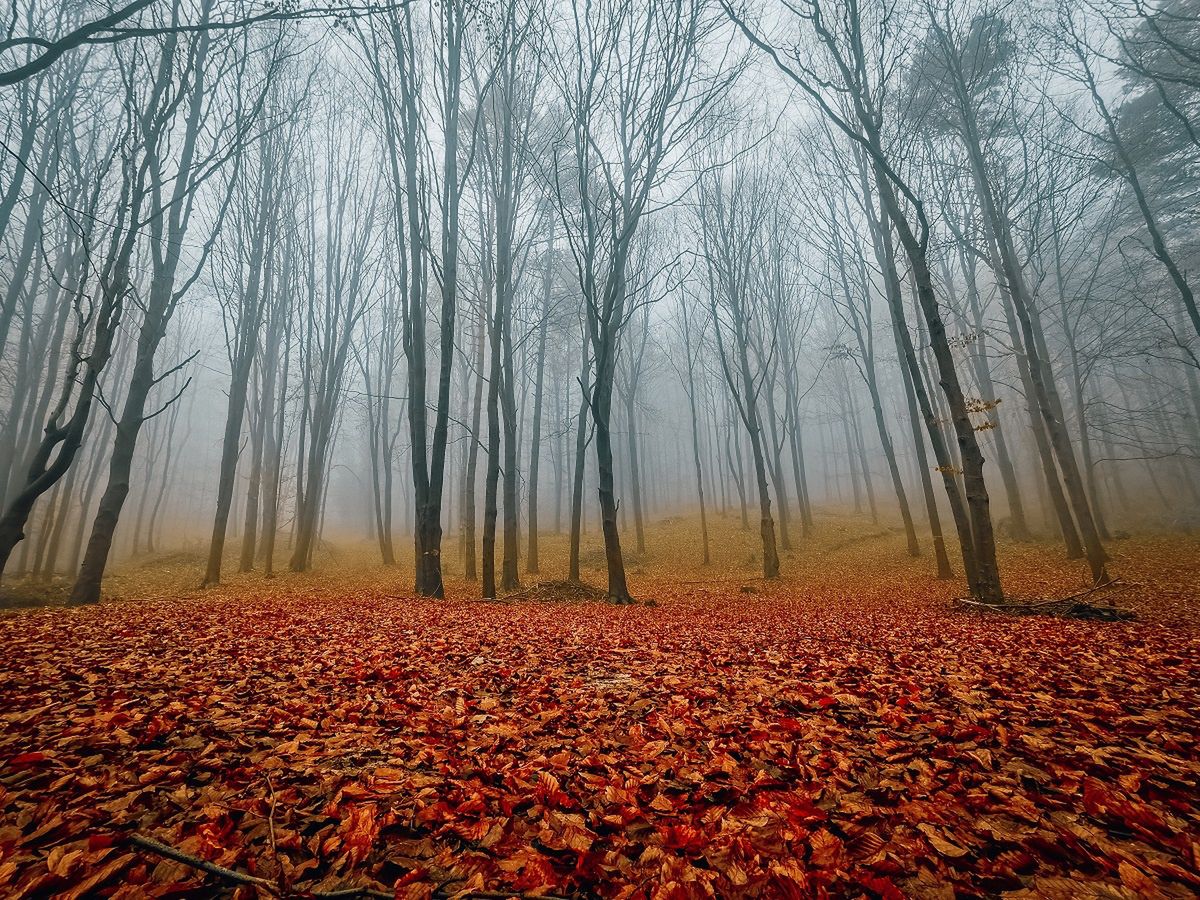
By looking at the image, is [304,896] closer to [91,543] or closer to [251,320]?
[91,543]

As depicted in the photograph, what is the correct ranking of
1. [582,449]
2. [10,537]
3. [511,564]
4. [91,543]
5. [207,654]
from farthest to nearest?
[582,449]
[511,564]
[91,543]
[10,537]
[207,654]

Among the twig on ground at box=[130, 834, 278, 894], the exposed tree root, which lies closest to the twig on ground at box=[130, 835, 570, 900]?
the twig on ground at box=[130, 834, 278, 894]

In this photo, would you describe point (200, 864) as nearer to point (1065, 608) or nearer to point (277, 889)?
point (277, 889)

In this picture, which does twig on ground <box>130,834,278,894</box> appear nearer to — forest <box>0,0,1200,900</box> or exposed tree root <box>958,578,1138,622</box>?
forest <box>0,0,1200,900</box>

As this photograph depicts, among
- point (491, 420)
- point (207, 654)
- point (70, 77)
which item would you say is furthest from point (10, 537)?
point (70, 77)

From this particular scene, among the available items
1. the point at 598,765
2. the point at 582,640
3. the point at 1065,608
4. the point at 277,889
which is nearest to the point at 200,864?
the point at 277,889

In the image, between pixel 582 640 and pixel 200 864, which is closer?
pixel 200 864

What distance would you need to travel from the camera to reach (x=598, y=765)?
203 cm

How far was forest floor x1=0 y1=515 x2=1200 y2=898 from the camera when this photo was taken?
136 centimetres

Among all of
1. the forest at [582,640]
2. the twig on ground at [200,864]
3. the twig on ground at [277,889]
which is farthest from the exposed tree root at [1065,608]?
the twig on ground at [200,864]

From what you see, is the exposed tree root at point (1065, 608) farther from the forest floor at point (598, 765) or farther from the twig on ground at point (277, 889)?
the twig on ground at point (277, 889)

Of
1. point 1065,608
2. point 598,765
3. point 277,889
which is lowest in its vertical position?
point 1065,608

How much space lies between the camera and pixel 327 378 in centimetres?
1566

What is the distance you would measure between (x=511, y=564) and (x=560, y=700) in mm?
8195
